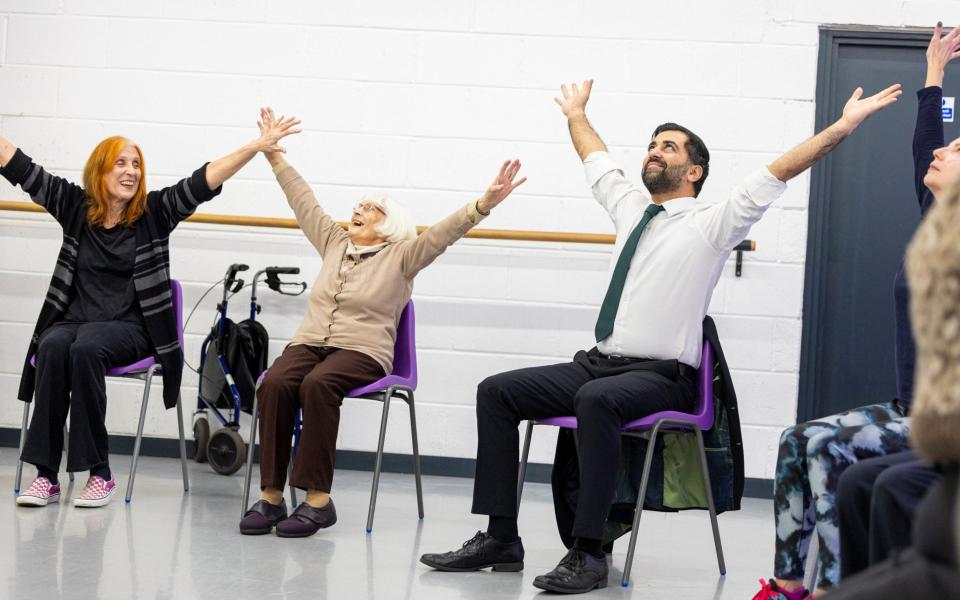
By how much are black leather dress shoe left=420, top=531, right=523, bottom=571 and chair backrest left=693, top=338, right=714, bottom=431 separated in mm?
593

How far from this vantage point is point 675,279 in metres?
2.90

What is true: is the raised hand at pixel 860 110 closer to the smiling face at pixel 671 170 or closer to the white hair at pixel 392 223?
the smiling face at pixel 671 170


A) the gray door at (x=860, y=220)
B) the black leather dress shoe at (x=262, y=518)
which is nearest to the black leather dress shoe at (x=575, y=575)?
the black leather dress shoe at (x=262, y=518)

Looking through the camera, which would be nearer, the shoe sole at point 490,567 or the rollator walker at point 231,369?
the shoe sole at point 490,567

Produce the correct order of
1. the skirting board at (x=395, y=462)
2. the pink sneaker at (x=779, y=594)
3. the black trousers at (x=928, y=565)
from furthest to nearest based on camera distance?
the skirting board at (x=395, y=462) < the pink sneaker at (x=779, y=594) < the black trousers at (x=928, y=565)

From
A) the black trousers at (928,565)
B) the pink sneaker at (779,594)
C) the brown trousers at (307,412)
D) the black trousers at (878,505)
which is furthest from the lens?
the brown trousers at (307,412)

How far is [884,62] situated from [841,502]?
2779 mm

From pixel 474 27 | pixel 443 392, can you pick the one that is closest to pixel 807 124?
pixel 474 27

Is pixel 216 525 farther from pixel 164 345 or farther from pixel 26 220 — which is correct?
pixel 26 220

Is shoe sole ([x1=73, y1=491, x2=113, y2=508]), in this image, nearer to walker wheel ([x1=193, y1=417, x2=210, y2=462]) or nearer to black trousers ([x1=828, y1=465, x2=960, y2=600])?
walker wheel ([x1=193, y1=417, x2=210, y2=462])

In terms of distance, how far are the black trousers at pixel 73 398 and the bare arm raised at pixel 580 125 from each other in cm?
154

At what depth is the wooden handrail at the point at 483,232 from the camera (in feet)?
13.2

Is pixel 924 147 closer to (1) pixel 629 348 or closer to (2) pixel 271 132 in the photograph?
(1) pixel 629 348

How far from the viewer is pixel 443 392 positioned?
4246mm
